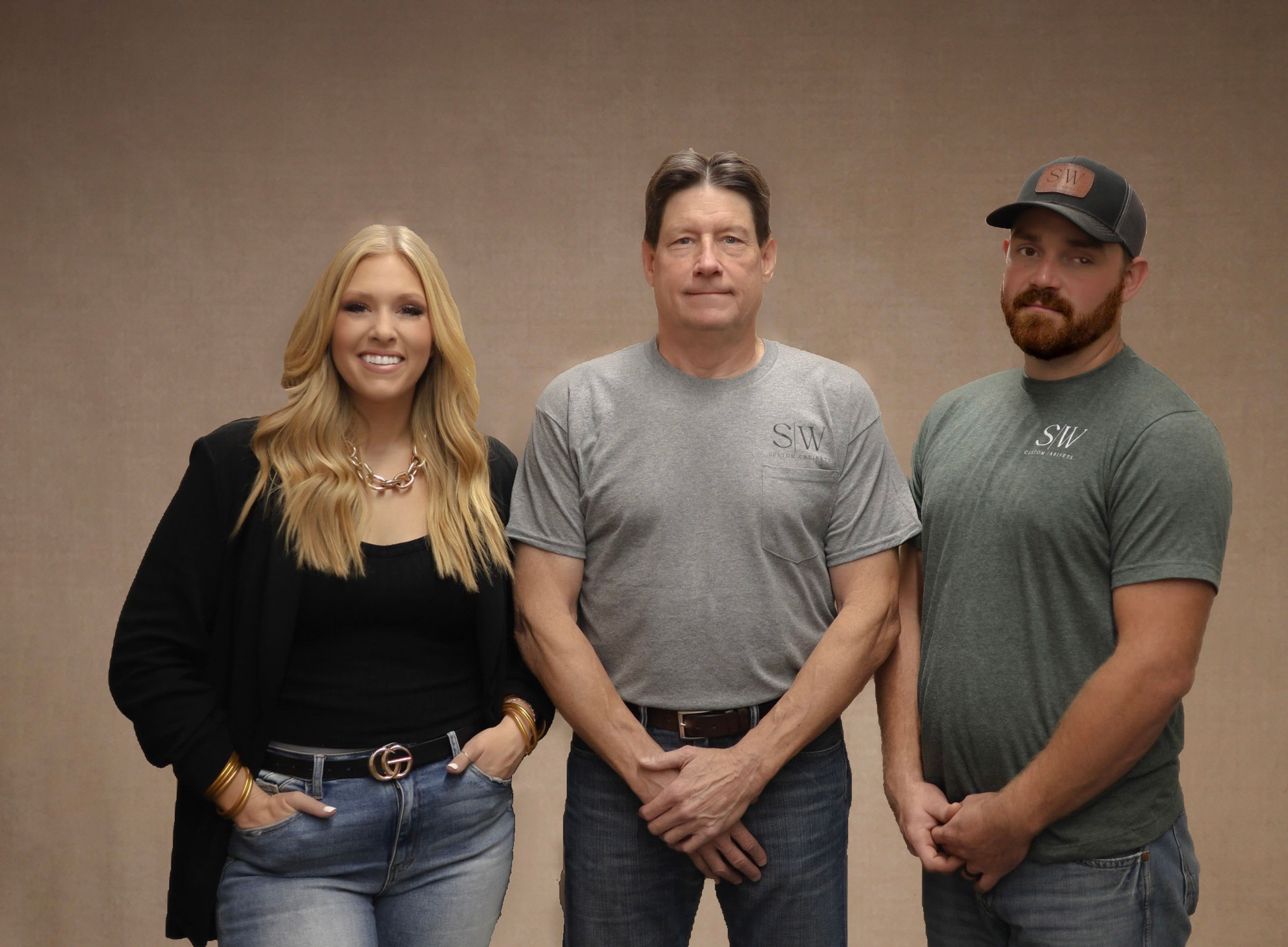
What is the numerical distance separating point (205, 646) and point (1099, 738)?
1366mm

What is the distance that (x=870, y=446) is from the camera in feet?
6.29

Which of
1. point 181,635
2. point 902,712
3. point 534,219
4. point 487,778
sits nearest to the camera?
point 181,635

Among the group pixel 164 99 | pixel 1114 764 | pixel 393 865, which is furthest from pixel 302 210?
pixel 1114 764

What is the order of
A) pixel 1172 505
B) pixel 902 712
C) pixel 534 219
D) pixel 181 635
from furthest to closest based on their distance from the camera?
1. pixel 534 219
2. pixel 902 712
3. pixel 181 635
4. pixel 1172 505

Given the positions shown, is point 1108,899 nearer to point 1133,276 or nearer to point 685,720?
point 685,720

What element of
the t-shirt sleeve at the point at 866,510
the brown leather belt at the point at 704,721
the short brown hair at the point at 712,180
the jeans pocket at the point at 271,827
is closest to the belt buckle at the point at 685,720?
the brown leather belt at the point at 704,721

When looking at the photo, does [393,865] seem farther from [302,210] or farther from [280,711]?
[302,210]

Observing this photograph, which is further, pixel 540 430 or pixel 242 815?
pixel 540 430

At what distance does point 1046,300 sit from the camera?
5.72 feet

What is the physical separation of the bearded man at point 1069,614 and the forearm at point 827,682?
95mm

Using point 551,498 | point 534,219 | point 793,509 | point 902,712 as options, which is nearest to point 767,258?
point 793,509

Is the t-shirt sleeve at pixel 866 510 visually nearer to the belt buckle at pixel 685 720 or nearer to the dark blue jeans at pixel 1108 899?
the belt buckle at pixel 685 720

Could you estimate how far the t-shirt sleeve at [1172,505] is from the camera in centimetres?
158

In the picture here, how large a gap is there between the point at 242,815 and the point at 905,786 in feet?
3.52
